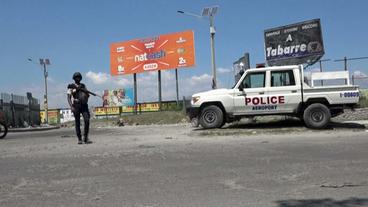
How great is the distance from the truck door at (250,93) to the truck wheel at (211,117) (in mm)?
520

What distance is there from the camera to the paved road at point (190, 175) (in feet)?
21.5

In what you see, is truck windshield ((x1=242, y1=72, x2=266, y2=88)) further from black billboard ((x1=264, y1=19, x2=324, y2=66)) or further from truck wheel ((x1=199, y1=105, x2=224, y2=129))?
black billboard ((x1=264, y1=19, x2=324, y2=66))

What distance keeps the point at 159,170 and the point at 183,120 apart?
23057 mm

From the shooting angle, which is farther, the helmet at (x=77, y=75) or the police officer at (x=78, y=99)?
the helmet at (x=77, y=75)

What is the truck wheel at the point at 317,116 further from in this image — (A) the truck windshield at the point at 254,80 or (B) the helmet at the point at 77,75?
(B) the helmet at the point at 77,75

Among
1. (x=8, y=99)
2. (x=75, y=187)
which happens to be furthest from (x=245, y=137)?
(x=8, y=99)

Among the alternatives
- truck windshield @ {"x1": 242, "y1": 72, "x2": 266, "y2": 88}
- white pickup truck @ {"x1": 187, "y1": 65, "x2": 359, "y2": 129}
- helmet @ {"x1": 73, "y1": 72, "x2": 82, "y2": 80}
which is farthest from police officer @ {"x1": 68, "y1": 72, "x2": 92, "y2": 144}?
truck windshield @ {"x1": 242, "y1": 72, "x2": 266, "y2": 88}

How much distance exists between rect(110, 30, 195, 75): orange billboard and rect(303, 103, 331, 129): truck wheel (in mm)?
38762

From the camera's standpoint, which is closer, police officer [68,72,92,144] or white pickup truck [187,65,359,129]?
police officer [68,72,92,144]

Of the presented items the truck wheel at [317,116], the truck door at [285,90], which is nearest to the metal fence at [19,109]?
the truck door at [285,90]

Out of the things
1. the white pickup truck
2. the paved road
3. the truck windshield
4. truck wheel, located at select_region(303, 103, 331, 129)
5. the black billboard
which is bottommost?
the paved road

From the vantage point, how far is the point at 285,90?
16188mm

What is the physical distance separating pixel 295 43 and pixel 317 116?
2435 cm

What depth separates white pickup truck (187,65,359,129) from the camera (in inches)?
619
